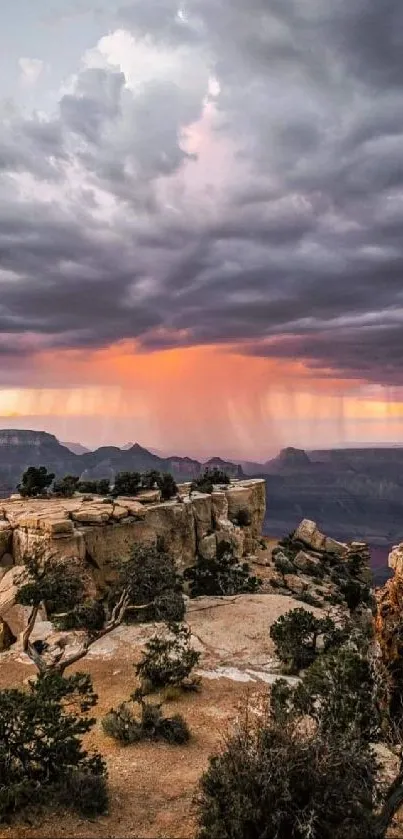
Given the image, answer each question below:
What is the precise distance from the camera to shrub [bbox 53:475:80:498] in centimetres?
4769

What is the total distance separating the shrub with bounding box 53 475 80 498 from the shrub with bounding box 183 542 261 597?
12311mm

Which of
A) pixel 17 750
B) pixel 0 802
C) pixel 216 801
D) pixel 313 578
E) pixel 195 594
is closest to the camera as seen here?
pixel 216 801

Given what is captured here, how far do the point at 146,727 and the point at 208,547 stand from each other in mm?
33249

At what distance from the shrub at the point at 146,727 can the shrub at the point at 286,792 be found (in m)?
5.59

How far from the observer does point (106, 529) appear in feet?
125

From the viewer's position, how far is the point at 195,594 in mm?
36156

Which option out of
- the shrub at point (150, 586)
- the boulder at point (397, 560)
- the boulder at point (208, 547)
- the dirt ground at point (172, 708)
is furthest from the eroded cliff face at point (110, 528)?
the boulder at point (397, 560)

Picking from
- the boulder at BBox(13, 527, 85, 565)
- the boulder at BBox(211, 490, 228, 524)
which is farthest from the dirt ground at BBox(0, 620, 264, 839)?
the boulder at BBox(211, 490, 228, 524)

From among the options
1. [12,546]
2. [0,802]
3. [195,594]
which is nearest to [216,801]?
[0,802]

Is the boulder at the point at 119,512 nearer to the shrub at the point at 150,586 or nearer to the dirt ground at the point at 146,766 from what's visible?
the shrub at the point at 150,586

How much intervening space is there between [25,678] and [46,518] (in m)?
15.1

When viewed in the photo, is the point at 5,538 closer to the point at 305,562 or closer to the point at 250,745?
the point at 250,745

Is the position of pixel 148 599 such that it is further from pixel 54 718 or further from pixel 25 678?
pixel 54 718

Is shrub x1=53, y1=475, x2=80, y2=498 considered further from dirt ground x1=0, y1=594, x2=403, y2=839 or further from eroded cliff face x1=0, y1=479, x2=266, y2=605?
dirt ground x1=0, y1=594, x2=403, y2=839
